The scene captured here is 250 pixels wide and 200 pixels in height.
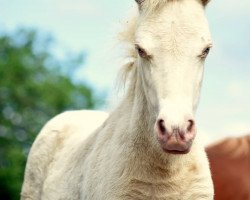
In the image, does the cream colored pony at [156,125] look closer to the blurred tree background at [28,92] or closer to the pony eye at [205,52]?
the pony eye at [205,52]

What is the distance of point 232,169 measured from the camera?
18.8 feet

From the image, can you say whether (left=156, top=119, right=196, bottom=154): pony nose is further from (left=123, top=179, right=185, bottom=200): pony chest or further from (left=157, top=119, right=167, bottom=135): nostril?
(left=123, top=179, right=185, bottom=200): pony chest

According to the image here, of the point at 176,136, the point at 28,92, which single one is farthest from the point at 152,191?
the point at 28,92

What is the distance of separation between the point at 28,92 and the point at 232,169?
125 feet

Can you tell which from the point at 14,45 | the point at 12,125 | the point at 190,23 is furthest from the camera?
the point at 14,45

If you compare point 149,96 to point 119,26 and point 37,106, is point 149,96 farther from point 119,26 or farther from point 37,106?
point 37,106

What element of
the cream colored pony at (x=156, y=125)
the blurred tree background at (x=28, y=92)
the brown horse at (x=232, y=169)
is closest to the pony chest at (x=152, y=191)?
the cream colored pony at (x=156, y=125)

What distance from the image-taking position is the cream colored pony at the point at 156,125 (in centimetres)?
489

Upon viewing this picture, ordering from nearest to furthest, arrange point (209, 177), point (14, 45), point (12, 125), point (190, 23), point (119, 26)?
1. point (190, 23)
2. point (209, 177)
3. point (119, 26)
4. point (12, 125)
5. point (14, 45)

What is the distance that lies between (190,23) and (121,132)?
1.01 m

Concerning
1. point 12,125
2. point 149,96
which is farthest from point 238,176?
point 12,125

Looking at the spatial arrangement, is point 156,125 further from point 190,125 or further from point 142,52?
point 142,52

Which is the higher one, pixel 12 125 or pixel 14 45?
pixel 14 45

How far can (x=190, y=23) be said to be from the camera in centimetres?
512
